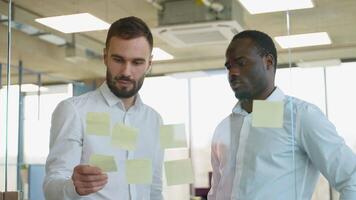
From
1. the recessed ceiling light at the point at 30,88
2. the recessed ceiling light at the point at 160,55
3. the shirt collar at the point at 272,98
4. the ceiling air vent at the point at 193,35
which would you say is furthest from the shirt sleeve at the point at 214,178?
the recessed ceiling light at the point at 30,88

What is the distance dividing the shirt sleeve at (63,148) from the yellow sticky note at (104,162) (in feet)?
0.14

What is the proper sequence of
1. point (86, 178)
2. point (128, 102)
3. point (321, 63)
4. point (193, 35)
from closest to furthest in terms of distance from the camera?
point (86, 178) → point (128, 102) → point (321, 63) → point (193, 35)

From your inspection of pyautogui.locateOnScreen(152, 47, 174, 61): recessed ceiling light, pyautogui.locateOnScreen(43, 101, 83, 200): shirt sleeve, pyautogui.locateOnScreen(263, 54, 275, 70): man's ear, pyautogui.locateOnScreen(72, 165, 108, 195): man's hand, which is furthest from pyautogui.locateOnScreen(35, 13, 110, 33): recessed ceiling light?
pyautogui.locateOnScreen(72, 165, 108, 195): man's hand

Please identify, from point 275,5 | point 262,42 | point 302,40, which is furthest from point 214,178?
point 275,5

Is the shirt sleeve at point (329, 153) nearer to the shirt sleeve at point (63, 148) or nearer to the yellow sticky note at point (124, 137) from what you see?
the yellow sticky note at point (124, 137)

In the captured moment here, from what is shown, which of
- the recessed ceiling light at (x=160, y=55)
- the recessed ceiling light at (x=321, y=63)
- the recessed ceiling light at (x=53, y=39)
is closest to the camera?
the recessed ceiling light at (x=321, y=63)

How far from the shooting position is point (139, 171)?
4.34 feet

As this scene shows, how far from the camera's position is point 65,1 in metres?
2.00

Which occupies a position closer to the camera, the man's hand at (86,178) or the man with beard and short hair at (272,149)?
the man's hand at (86,178)

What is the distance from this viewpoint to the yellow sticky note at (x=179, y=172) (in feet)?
4.58

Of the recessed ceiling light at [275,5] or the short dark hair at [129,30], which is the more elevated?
the recessed ceiling light at [275,5]

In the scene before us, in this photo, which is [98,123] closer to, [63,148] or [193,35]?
[63,148]

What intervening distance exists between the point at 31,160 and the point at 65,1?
0.69 metres

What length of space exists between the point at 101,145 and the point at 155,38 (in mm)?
594
